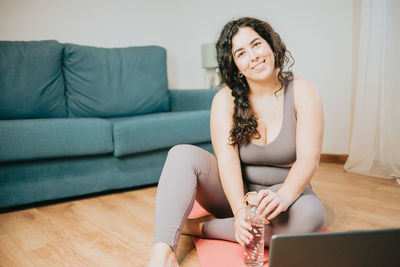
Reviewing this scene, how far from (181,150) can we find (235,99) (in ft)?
0.93

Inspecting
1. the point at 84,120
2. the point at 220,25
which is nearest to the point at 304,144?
the point at 84,120

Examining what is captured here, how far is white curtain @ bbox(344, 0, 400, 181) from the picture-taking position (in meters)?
2.03

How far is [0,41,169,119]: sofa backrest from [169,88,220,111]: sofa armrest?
0.33 ft

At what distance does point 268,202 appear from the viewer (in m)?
0.88

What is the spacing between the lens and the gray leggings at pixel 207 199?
0.96 m

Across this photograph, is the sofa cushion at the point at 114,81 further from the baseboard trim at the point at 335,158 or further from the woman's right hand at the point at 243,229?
the woman's right hand at the point at 243,229

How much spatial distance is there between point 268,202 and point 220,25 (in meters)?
2.86

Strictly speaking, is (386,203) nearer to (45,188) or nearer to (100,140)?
(100,140)

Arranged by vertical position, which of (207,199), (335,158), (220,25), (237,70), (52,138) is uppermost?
(220,25)

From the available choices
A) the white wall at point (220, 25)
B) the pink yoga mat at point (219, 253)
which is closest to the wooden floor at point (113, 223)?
the pink yoga mat at point (219, 253)

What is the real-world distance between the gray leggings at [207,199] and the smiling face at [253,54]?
0.34 meters

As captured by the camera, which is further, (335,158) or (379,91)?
(335,158)

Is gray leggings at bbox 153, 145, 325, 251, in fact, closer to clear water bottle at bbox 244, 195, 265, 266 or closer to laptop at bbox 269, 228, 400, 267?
clear water bottle at bbox 244, 195, 265, 266

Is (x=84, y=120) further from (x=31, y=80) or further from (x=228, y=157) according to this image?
(x=228, y=157)
